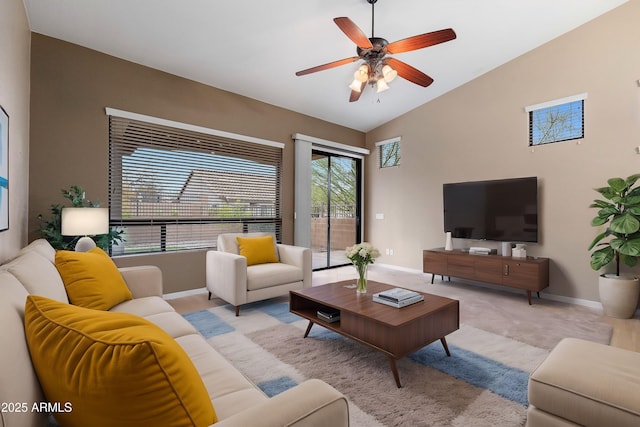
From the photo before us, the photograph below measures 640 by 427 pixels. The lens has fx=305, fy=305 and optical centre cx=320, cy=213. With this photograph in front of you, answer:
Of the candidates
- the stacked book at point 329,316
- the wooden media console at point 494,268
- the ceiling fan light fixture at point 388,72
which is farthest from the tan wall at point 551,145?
the stacked book at point 329,316

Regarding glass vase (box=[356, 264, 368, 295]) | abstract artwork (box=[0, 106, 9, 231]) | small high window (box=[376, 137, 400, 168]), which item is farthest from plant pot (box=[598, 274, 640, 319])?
abstract artwork (box=[0, 106, 9, 231])

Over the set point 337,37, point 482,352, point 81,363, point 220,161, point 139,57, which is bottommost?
point 482,352

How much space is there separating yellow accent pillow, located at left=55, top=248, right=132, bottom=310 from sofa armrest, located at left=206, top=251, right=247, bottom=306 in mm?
1196

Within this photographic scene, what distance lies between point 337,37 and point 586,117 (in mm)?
3068

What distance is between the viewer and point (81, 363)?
69 centimetres

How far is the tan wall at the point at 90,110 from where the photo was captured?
3.02 m

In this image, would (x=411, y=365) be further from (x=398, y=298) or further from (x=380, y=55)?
(x=380, y=55)

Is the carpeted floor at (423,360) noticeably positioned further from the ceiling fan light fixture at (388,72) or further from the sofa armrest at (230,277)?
the ceiling fan light fixture at (388,72)

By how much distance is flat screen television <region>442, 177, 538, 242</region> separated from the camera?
12.7 feet

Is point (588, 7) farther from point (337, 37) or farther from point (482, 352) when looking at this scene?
point (482, 352)

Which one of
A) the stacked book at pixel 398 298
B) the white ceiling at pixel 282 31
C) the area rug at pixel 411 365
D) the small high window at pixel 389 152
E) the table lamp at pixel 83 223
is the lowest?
the area rug at pixel 411 365

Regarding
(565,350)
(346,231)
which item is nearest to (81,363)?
(565,350)

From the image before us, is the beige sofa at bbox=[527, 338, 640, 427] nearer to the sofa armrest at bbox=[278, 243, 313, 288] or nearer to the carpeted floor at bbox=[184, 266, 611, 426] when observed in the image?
the carpeted floor at bbox=[184, 266, 611, 426]

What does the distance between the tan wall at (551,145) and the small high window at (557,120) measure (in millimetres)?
77
